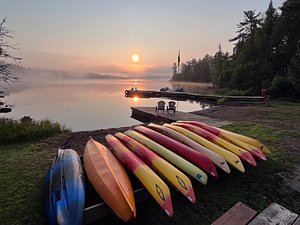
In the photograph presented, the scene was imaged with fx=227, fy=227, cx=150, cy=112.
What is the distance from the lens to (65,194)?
2707 millimetres

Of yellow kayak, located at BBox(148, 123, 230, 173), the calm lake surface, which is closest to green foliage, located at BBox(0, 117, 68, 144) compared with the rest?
yellow kayak, located at BBox(148, 123, 230, 173)

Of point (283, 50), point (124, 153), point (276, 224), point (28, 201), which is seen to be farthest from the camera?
point (283, 50)

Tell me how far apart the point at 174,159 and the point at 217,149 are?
3.26 ft

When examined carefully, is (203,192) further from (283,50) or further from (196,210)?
(283,50)

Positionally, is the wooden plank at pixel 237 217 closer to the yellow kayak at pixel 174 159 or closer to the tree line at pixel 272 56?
the yellow kayak at pixel 174 159

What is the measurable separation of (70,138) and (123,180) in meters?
4.67

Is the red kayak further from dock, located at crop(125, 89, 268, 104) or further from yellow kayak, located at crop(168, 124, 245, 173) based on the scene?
dock, located at crop(125, 89, 268, 104)

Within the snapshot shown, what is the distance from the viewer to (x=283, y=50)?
80.8ft

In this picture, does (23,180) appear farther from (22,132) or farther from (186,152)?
(22,132)

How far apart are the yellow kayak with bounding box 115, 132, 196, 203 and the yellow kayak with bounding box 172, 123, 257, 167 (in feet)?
4.92

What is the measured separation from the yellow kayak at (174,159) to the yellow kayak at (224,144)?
115 centimetres

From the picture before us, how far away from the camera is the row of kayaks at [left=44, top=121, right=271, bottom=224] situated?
264 cm

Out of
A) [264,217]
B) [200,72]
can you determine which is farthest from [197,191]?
[200,72]

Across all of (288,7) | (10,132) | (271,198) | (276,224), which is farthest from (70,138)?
(288,7)
